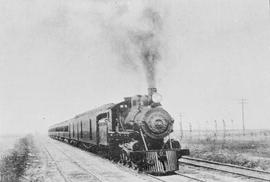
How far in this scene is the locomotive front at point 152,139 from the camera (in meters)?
13.5

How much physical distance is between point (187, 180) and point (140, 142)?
3.07 meters

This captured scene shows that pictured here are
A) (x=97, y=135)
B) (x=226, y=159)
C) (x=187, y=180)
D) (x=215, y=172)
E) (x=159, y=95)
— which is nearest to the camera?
(x=187, y=180)

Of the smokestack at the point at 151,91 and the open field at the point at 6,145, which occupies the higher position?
the smokestack at the point at 151,91

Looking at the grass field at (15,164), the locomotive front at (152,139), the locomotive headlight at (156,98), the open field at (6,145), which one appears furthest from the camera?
the open field at (6,145)

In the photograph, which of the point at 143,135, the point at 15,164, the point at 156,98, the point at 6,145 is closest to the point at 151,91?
the point at 156,98

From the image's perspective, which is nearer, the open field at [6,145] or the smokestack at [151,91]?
the smokestack at [151,91]

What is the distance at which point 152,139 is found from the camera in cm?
1452

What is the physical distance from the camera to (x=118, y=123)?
645 inches

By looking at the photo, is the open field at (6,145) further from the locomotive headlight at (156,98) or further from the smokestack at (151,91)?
the locomotive headlight at (156,98)

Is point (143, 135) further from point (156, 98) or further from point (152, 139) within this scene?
point (156, 98)

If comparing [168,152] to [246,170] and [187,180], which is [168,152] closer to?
[187,180]

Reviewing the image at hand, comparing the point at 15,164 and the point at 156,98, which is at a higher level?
the point at 156,98

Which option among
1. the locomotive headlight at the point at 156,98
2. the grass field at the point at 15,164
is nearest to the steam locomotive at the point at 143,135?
the locomotive headlight at the point at 156,98

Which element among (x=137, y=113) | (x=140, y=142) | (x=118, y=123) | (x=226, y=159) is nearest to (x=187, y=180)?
(x=140, y=142)
